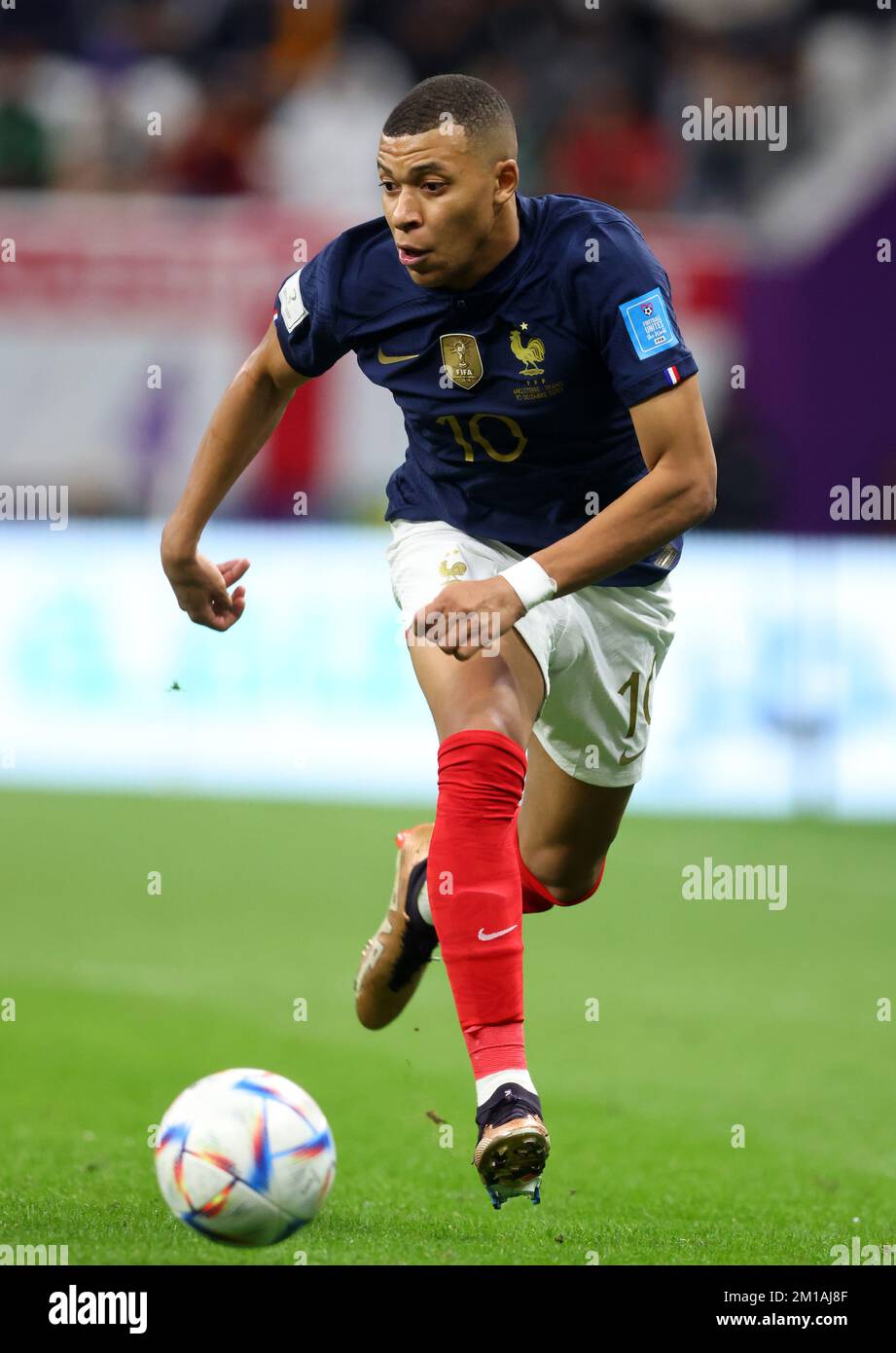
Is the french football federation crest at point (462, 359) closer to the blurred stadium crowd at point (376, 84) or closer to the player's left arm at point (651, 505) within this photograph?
the player's left arm at point (651, 505)

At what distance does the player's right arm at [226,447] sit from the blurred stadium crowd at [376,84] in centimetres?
980

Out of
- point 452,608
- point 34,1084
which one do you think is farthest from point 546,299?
point 34,1084

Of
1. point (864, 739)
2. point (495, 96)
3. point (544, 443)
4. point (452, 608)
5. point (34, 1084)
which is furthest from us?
point (864, 739)

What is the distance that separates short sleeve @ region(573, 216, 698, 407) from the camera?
3.89 m

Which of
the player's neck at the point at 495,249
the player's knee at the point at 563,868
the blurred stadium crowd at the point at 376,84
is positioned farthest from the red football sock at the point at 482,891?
the blurred stadium crowd at the point at 376,84

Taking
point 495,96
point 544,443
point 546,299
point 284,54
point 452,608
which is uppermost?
point 284,54

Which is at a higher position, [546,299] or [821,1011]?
[546,299]

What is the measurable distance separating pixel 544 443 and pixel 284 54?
40.0 feet

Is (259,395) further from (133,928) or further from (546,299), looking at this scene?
(133,928)

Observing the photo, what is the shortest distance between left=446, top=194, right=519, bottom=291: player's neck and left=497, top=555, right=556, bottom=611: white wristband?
2.35ft

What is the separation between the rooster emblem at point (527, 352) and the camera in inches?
163

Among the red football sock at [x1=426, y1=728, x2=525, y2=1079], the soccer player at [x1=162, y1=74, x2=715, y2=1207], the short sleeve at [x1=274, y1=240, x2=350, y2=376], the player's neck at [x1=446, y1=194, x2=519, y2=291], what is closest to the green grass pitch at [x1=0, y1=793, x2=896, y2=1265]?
the red football sock at [x1=426, y1=728, x2=525, y2=1079]

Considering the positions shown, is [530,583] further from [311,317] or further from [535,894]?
[535,894]

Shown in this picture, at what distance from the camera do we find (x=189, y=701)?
11562mm
